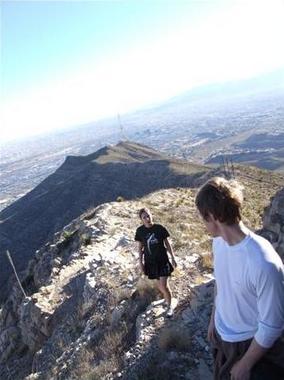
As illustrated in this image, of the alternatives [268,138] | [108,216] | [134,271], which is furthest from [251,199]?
[268,138]

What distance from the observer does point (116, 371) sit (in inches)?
256

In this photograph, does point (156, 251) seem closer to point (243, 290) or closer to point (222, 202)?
point (243, 290)

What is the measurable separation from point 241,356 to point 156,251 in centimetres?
467

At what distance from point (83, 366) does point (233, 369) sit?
4940 millimetres

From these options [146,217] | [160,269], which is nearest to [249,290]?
[146,217]

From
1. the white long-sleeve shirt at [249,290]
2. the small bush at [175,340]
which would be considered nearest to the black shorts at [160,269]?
the small bush at [175,340]

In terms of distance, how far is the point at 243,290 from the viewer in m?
3.03

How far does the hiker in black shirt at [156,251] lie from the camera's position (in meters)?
7.77

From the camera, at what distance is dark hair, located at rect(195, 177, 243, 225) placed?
2998mm

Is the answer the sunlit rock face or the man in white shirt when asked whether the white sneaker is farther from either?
the man in white shirt

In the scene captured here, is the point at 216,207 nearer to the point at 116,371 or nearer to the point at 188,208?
the point at 116,371

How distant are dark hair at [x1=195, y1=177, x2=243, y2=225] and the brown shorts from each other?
2.84 ft

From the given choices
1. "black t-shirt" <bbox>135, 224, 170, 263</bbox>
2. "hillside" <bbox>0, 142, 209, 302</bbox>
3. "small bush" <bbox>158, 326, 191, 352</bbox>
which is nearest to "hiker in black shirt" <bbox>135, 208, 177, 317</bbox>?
"black t-shirt" <bbox>135, 224, 170, 263</bbox>

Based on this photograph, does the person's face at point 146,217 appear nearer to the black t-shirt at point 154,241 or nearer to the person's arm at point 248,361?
the black t-shirt at point 154,241
